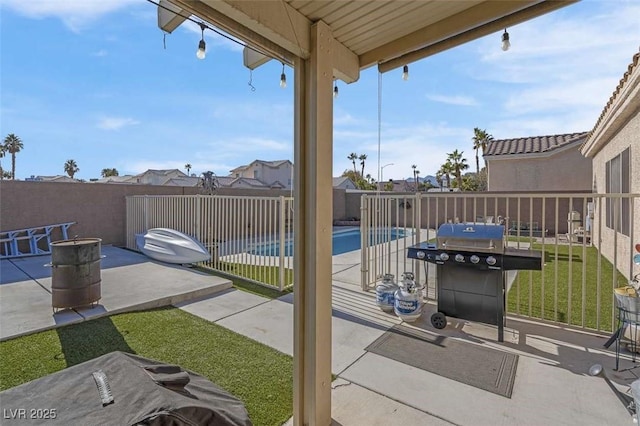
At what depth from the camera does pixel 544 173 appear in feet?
44.6

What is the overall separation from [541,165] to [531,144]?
1629mm

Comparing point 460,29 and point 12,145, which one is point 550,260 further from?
point 12,145

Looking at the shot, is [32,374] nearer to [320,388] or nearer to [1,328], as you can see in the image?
[1,328]

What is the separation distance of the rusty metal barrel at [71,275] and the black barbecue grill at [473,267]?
4.07 m

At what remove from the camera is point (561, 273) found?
6.16 m

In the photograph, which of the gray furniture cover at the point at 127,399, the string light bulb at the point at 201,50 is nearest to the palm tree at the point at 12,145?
the string light bulb at the point at 201,50

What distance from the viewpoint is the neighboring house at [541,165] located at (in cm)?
1312

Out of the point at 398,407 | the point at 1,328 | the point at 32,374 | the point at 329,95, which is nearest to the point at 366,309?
the point at 398,407

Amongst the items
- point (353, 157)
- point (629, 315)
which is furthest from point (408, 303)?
point (353, 157)

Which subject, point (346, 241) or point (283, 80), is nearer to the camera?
point (283, 80)

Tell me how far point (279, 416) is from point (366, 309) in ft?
7.81

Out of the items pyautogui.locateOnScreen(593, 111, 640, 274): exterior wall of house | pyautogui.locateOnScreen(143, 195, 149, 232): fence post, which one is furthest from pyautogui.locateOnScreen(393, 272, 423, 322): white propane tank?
pyautogui.locateOnScreen(143, 195, 149, 232): fence post

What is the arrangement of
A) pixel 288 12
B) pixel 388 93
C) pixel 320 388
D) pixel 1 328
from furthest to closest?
1. pixel 1 328
2. pixel 388 93
3. pixel 320 388
4. pixel 288 12

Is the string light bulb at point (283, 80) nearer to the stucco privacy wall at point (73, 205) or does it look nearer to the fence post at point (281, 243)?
the fence post at point (281, 243)
